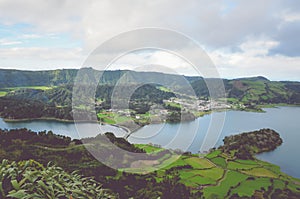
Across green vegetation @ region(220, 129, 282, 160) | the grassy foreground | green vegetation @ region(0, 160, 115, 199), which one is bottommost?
the grassy foreground

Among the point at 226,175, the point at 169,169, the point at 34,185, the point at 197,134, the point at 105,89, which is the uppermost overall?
the point at 105,89

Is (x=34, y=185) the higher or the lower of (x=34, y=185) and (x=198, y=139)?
the higher

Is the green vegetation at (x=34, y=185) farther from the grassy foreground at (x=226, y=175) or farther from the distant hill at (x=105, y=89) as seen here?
the distant hill at (x=105, y=89)

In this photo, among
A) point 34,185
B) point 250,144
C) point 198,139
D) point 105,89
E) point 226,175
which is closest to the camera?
point 34,185

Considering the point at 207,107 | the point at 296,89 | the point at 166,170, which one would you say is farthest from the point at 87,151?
the point at 296,89

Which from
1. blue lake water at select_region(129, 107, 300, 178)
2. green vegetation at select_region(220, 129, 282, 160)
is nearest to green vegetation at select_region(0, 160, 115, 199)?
blue lake water at select_region(129, 107, 300, 178)

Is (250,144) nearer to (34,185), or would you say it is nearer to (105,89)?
(34,185)

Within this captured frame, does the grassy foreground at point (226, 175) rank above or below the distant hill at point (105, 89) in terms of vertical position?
below

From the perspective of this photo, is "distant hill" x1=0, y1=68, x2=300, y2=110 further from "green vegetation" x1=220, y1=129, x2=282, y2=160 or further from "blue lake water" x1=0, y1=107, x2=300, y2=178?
"green vegetation" x1=220, y1=129, x2=282, y2=160

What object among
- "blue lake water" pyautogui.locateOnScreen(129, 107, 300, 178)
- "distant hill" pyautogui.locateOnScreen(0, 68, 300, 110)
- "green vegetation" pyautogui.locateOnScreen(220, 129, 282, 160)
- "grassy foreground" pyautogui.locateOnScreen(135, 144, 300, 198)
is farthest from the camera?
"distant hill" pyautogui.locateOnScreen(0, 68, 300, 110)

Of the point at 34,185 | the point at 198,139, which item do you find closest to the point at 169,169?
the point at 198,139

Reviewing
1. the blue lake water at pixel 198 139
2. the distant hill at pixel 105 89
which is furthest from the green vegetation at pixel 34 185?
the distant hill at pixel 105 89

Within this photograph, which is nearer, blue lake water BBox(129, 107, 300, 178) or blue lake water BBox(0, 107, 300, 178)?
blue lake water BBox(129, 107, 300, 178)
